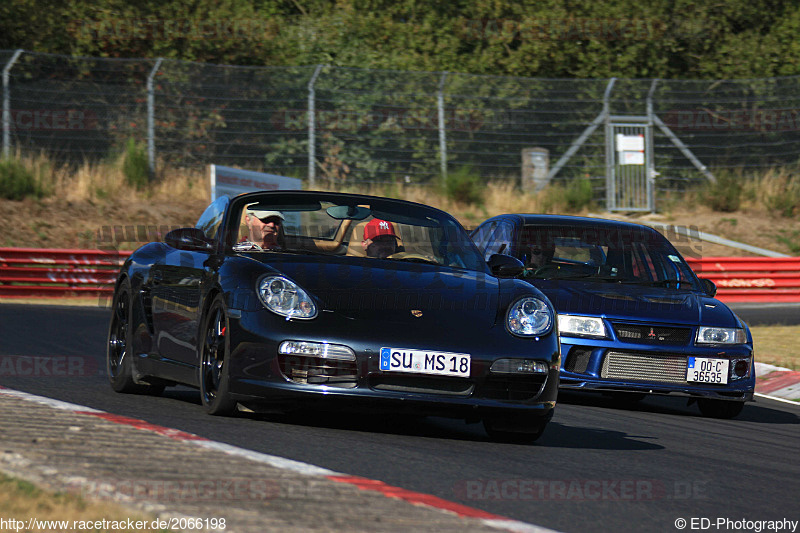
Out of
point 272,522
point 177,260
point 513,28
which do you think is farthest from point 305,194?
point 513,28

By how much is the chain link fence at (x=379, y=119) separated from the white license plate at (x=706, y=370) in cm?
1641

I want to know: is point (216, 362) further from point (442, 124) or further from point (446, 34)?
point (446, 34)

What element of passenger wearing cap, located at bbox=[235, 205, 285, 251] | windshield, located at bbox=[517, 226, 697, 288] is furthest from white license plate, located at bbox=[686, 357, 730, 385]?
passenger wearing cap, located at bbox=[235, 205, 285, 251]

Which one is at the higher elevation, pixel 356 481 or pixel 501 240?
pixel 501 240

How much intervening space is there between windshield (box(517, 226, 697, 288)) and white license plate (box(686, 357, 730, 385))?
1158 millimetres

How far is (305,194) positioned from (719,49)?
97.0 feet

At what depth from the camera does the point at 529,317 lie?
6715 millimetres

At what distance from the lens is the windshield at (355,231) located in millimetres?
7281

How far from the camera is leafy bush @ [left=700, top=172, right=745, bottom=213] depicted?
28.0 meters

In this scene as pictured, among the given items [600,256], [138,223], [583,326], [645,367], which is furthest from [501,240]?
[138,223]

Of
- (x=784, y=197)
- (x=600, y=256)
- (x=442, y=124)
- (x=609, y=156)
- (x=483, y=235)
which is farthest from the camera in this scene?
(x=784, y=197)

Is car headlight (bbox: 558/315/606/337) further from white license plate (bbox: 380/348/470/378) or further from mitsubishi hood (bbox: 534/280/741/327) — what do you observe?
white license plate (bbox: 380/348/470/378)

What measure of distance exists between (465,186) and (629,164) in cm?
361

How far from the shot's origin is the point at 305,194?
7.63m
